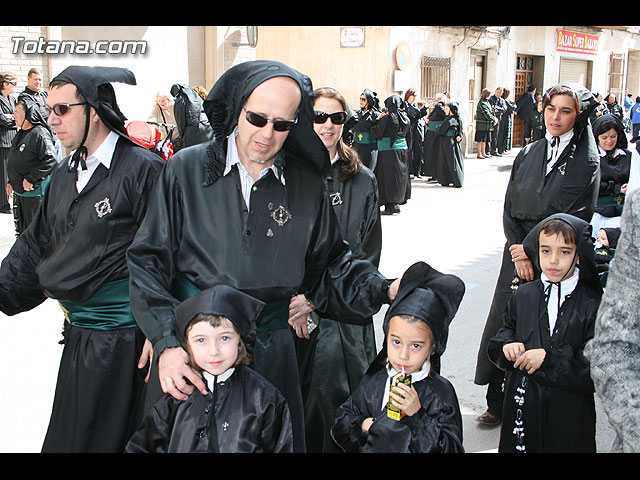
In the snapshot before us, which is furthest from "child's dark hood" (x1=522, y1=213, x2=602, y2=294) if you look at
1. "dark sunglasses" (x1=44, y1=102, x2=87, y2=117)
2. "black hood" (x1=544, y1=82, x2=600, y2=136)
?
"dark sunglasses" (x1=44, y1=102, x2=87, y2=117)

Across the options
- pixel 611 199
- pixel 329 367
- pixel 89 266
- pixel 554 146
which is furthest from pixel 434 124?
pixel 89 266

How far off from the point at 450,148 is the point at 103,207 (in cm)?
1260

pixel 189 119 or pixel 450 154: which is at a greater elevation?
pixel 189 119

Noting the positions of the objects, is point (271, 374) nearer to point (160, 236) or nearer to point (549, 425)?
point (160, 236)

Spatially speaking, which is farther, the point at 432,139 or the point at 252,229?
the point at 432,139

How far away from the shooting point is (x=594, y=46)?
95.5ft

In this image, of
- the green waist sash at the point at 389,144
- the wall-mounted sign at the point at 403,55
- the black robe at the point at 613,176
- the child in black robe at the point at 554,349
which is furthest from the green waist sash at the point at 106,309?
the wall-mounted sign at the point at 403,55

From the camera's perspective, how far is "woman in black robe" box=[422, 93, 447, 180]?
15773 mm

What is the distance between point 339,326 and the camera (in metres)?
3.62

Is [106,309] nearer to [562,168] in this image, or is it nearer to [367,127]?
[562,168]

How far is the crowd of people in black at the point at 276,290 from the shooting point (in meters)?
2.47

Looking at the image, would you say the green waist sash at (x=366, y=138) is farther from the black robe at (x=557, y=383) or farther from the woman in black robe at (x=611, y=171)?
the black robe at (x=557, y=383)

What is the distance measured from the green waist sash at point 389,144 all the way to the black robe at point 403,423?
988 cm
